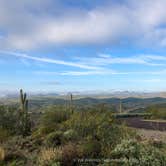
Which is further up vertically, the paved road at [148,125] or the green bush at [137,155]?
the green bush at [137,155]

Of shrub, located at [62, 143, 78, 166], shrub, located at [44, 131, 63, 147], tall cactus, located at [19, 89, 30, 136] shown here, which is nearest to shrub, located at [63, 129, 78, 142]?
shrub, located at [44, 131, 63, 147]

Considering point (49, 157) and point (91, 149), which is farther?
point (91, 149)

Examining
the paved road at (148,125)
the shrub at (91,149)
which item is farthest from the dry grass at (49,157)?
the paved road at (148,125)

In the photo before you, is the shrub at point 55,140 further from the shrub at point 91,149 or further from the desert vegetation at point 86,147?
the shrub at point 91,149

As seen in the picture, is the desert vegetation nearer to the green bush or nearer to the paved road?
the green bush

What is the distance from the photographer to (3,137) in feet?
62.8

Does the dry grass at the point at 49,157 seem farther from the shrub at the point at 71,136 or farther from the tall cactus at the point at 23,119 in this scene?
the tall cactus at the point at 23,119

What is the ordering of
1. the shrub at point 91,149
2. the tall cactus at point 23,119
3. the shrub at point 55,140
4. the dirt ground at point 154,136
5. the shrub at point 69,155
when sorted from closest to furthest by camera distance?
the shrub at point 69,155 < the shrub at point 91,149 < the shrub at point 55,140 < the dirt ground at point 154,136 < the tall cactus at point 23,119

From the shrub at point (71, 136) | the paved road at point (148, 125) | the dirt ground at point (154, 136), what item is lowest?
the paved road at point (148, 125)

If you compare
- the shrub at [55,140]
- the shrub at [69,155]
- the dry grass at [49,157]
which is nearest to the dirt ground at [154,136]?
the shrub at [55,140]

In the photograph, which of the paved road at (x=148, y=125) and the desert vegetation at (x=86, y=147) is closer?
the desert vegetation at (x=86, y=147)

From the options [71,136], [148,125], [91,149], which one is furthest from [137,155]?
[148,125]

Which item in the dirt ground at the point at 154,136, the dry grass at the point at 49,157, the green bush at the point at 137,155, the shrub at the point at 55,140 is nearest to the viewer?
the green bush at the point at 137,155

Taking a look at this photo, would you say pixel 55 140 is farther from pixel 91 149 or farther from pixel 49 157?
pixel 49 157
